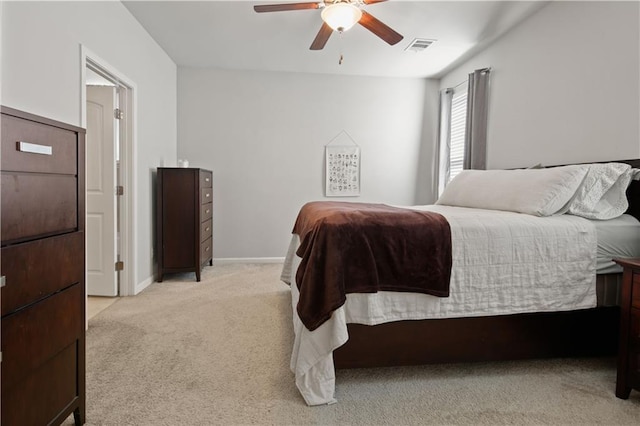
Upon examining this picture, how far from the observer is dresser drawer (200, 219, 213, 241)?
12.8 ft

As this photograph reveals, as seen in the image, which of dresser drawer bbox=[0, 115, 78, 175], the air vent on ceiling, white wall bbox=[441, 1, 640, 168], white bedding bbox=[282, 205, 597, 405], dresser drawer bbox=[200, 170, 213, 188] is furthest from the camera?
dresser drawer bbox=[200, 170, 213, 188]

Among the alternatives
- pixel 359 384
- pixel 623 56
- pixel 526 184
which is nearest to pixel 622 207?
pixel 526 184

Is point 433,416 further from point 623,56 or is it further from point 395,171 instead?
point 395,171

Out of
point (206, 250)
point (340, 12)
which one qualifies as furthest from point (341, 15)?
point (206, 250)

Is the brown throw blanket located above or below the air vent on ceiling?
below

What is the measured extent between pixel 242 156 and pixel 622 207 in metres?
3.85

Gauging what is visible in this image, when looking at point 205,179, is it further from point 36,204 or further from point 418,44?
point 36,204

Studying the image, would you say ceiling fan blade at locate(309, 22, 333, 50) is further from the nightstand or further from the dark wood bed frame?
the nightstand

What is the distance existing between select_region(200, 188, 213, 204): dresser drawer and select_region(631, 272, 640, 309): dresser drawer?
140 inches

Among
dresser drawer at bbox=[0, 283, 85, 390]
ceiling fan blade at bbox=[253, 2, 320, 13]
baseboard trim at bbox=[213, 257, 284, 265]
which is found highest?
ceiling fan blade at bbox=[253, 2, 320, 13]

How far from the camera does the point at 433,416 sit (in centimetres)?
155

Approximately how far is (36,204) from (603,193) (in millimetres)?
2836

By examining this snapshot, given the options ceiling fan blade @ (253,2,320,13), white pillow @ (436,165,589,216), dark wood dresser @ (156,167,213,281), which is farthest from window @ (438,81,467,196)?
dark wood dresser @ (156,167,213,281)

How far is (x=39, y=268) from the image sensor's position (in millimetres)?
1184
